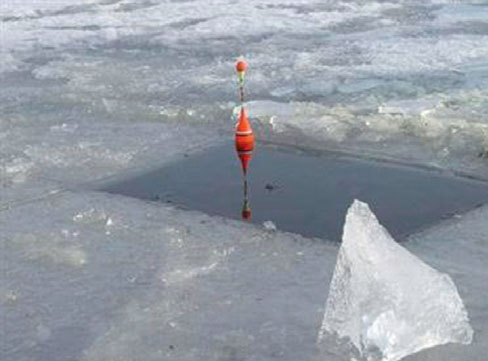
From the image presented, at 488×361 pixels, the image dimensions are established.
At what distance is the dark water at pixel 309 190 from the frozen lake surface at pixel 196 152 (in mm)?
172

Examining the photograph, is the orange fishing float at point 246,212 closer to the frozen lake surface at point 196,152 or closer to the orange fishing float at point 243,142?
the frozen lake surface at point 196,152

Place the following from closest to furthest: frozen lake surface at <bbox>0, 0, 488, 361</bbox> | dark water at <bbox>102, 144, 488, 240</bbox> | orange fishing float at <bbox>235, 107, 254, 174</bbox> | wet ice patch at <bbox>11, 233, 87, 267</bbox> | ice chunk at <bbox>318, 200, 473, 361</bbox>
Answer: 1. ice chunk at <bbox>318, 200, 473, 361</bbox>
2. frozen lake surface at <bbox>0, 0, 488, 361</bbox>
3. wet ice patch at <bbox>11, 233, 87, 267</bbox>
4. dark water at <bbox>102, 144, 488, 240</bbox>
5. orange fishing float at <bbox>235, 107, 254, 174</bbox>

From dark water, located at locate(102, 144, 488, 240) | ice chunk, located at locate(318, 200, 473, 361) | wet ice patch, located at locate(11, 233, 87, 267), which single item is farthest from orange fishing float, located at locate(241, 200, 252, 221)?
ice chunk, located at locate(318, 200, 473, 361)

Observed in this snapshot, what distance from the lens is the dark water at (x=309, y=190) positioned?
6.51 metres

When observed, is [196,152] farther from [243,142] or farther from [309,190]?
[309,190]

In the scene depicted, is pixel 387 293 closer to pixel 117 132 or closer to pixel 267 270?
pixel 267 270

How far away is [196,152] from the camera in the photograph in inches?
328

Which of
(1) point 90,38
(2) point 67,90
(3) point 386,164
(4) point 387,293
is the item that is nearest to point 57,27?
(1) point 90,38

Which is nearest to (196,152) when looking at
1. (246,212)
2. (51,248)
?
(246,212)

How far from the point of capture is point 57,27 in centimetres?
1725

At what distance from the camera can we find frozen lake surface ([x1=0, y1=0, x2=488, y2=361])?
196 inches

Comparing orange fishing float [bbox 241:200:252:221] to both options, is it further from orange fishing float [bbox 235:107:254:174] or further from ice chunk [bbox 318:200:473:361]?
ice chunk [bbox 318:200:473:361]

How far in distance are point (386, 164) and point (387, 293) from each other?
3.26 m

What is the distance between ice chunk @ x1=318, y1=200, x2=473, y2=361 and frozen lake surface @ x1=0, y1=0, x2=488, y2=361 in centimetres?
12
